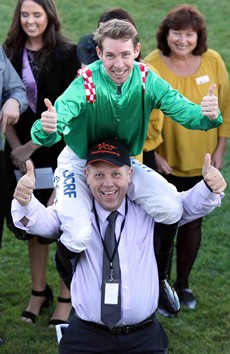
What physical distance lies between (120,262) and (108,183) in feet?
1.42

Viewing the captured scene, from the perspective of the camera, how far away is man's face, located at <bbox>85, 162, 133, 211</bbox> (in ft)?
15.0

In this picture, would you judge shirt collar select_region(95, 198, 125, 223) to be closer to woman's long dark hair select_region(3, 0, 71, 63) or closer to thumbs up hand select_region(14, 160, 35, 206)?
thumbs up hand select_region(14, 160, 35, 206)

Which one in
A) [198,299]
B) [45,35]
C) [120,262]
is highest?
[45,35]

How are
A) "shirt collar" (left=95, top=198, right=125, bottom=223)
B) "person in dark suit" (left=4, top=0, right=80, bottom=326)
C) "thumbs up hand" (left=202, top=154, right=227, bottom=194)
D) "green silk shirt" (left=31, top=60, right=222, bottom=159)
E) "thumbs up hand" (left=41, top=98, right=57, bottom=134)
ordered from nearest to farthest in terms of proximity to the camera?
"thumbs up hand" (left=41, top=98, right=57, bottom=134) → "thumbs up hand" (left=202, top=154, right=227, bottom=194) → "green silk shirt" (left=31, top=60, right=222, bottom=159) → "shirt collar" (left=95, top=198, right=125, bottom=223) → "person in dark suit" (left=4, top=0, right=80, bottom=326)

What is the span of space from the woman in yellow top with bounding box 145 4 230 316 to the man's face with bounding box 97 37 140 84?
155 cm

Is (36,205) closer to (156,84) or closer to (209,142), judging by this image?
(156,84)

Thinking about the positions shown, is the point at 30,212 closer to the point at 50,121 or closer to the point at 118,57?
the point at 50,121

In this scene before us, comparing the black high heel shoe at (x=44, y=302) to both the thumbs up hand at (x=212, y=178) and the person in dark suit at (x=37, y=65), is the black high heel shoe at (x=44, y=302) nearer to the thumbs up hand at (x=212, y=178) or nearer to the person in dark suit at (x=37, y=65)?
the person in dark suit at (x=37, y=65)

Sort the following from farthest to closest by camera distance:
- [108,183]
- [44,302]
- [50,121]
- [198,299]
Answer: [198,299] < [44,302] < [108,183] < [50,121]

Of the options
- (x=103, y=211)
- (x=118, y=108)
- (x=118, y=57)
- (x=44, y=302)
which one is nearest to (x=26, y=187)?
(x=103, y=211)

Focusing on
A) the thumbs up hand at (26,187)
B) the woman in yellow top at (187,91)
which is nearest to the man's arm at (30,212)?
the thumbs up hand at (26,187)

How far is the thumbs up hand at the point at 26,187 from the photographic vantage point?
170 inches

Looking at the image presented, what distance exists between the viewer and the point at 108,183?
4.55 m

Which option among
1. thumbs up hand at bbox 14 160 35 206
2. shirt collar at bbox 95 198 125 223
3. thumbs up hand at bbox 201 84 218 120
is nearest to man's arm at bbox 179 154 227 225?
thumbs up hand at bbox 201 84 218 120
